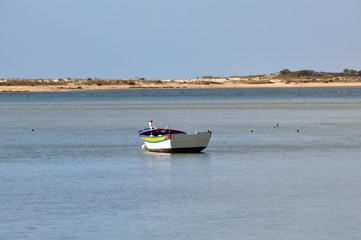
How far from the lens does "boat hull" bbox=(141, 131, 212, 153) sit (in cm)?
3106

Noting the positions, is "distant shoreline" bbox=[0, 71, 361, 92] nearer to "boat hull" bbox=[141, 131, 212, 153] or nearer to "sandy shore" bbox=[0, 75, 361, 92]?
"sandy shore" bbox=[0, 75, 361, 92]

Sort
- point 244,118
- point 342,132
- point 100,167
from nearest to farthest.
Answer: point 100,167, point 342,132, point 244,118

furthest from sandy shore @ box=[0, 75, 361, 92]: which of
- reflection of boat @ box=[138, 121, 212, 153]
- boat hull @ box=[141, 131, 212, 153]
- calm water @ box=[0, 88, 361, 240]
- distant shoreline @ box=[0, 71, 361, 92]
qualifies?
boat hull @ box=[141, 131, 212, 153]

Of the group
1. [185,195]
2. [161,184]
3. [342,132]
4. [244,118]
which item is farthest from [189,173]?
[244,118]

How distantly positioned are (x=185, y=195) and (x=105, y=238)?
16.9 ft

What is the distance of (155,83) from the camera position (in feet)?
571

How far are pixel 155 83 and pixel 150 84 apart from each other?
1758mm

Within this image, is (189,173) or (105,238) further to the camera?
(189,173)

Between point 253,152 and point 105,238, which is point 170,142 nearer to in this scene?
point 253,152

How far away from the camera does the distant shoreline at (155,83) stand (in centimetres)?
15473

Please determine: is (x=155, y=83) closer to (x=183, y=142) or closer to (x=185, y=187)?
(x=183, y=142)

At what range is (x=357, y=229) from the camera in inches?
667

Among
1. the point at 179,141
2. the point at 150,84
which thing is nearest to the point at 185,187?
the point at 179,141

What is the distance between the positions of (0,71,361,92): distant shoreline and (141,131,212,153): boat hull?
4581 inches
